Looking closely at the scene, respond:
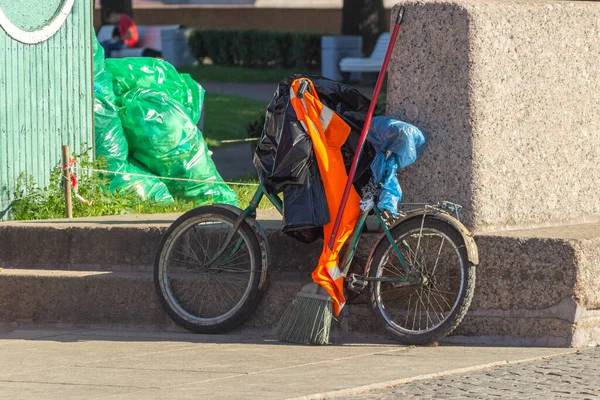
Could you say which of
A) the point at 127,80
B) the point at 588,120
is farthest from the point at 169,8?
the point at 588,120

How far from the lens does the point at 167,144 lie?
965cm

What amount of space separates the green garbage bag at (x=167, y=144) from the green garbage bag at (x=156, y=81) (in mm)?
198

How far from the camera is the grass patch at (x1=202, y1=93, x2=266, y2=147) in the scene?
1568 centimetres

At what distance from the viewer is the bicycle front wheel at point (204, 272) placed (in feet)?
22.3

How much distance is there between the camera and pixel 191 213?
22.6 feet

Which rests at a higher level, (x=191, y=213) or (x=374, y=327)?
(x=191, y=213)

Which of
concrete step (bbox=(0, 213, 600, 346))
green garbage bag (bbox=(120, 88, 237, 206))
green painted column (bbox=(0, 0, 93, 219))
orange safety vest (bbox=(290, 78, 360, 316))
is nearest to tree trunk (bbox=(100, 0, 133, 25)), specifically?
green garbage bag (bbox=(120, 88, 237, 206))

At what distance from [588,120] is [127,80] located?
426 centimetres

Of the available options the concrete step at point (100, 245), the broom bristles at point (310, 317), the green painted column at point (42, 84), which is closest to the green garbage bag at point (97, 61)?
the green painted column at point (42, 84)

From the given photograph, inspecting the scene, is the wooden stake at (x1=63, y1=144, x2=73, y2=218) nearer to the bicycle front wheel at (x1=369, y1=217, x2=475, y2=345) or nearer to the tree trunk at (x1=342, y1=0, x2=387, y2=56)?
the bicycle front wheel at (x1=369, y1=217, x2=475, y2=345)

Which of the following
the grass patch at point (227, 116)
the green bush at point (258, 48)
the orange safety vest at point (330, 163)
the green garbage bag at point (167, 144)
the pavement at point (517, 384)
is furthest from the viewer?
the green bush at point (258, 48)

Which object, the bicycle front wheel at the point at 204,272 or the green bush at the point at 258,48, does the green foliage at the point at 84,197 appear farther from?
the green bush at the point at 258,48

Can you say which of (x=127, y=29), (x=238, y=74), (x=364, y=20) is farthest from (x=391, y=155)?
(x=127, y=29)

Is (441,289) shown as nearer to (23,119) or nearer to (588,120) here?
(588,120)
